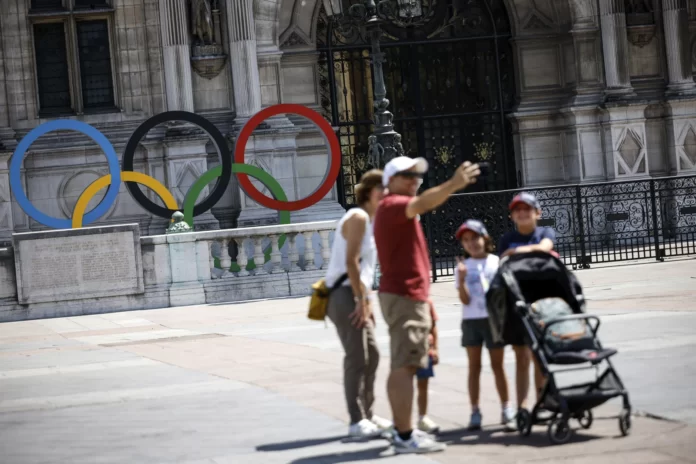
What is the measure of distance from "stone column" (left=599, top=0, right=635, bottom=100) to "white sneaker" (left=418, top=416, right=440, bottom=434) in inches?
861

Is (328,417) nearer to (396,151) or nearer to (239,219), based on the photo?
(396,151)

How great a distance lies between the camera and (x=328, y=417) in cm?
1036

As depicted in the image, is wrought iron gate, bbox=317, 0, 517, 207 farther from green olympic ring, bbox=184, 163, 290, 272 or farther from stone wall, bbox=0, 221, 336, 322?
stone wall, bbox=0, 221, 336, 322

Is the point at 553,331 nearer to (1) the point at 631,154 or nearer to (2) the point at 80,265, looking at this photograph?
(2) the point at 80,265

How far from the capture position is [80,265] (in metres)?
22.7

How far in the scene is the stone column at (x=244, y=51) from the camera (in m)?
28.3

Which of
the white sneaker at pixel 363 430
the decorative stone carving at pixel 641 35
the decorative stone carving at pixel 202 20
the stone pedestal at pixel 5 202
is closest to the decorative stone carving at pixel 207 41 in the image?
the decorative stone carving at pixel 202 20

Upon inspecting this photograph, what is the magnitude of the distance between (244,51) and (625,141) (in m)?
8.90

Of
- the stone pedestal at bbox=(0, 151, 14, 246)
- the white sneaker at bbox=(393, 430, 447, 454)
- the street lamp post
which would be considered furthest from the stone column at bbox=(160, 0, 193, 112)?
the white sneaker at bbox=(393, 430, 447, 454)

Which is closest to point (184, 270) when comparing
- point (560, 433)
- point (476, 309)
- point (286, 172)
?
point (286, 172)

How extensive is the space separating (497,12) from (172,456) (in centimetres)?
2381

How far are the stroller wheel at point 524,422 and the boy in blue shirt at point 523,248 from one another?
7.6 inches

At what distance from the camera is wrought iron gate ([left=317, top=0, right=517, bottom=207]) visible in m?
30.8

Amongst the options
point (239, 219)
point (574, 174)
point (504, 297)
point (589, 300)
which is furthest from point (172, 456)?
point (574, 174)
